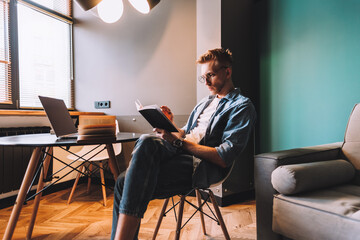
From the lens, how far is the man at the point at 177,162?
3.38ft

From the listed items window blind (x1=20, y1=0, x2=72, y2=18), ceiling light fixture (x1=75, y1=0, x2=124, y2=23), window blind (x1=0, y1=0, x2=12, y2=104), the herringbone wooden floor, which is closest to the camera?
the herringbone wooden floor

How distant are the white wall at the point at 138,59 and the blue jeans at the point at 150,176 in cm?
137

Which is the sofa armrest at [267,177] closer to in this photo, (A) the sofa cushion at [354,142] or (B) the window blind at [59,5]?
(A) the sofa cushion at [354,142]

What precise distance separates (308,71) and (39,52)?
9.47ft

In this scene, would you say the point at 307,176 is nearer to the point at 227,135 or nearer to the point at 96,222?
the point at 227,135

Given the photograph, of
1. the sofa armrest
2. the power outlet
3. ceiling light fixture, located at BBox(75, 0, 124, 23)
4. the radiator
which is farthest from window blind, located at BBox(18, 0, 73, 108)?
the sofa armrest

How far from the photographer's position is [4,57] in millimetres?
2502

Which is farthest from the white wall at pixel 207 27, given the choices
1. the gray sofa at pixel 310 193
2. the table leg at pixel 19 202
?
the table leg at pixel 19 202

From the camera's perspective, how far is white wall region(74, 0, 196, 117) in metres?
2.54

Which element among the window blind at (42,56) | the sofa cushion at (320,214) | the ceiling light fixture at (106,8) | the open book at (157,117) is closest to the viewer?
the sofa cushion at (320,214)

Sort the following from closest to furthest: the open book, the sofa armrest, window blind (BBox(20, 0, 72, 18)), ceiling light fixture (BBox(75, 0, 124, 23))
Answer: the open book < the sofa armrest < ceiling light fixture (BBox(75, 0, 124, 23)) < window blind (BBox(20, 0, 72, 18))

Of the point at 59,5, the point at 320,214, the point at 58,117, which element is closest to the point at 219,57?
the point at 320,214

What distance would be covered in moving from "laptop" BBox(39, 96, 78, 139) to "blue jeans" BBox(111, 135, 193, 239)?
1.97 ft

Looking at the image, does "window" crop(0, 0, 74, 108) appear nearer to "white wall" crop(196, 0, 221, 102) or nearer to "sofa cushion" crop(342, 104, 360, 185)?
"white wall" crop(196, 0, 221, 102)
